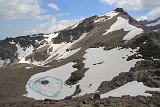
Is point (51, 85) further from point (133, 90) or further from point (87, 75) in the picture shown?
point (133, 90)

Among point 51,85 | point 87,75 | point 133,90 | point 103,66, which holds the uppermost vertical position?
point 103,66

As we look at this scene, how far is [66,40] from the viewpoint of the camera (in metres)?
198

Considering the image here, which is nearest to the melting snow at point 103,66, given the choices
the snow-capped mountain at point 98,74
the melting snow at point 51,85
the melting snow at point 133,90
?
the snow-capped mountain at point 98,74

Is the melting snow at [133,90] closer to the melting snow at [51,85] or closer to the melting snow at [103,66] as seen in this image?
the melting snow at [103,66]

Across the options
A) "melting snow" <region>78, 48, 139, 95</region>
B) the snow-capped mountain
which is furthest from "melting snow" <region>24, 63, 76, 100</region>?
"melting snow" <region>78, 48, 139, 95</region>

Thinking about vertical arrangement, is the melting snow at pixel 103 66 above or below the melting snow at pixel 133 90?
above

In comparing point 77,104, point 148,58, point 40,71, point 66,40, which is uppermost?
point 66,40

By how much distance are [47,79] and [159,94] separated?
154 feet

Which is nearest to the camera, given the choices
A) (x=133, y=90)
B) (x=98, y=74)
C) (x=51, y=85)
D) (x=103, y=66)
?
(x=133, y=90)

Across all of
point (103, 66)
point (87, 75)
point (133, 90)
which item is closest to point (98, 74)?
point (87, 75)

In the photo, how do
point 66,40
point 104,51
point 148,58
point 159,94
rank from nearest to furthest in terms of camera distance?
1. point 159,94
2. point 148,58
3. point 104,51
4. point 66,40

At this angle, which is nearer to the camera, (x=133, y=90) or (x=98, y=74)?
(x=133, y=90)

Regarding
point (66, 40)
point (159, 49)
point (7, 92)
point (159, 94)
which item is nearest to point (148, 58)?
point (159, 49)

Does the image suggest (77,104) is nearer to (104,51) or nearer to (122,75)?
(122,75)
